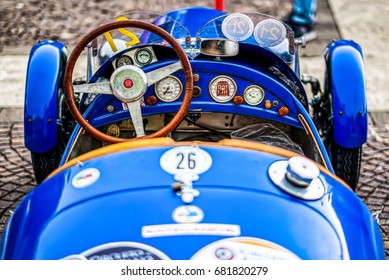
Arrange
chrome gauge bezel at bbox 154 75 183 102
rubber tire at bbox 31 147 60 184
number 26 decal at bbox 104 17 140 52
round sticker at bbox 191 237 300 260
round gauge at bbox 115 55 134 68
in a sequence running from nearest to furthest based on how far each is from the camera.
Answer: round sticker at bbox 191 237 300 260, chrome gauge bezel at bbox 154 75 183 102, round gauge at bbox 115 55 134 68, number 26 decal at bbox 104 17 140 52, rubber tire at bbox 31 147 60 184

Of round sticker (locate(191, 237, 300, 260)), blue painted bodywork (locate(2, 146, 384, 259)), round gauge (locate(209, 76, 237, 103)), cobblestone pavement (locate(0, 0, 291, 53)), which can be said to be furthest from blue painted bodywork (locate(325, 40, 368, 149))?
cobblestone pavement (locate(0, 0, 291, 53))

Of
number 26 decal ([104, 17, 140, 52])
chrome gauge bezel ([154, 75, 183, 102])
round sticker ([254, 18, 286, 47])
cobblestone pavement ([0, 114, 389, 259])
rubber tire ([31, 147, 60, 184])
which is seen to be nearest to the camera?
chrome gauge bezel ([154, 75, 183, 102])

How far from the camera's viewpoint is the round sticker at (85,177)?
99.3 inches

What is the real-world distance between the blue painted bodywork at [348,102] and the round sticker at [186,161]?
150 centimetres

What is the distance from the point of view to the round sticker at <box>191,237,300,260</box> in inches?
88.3

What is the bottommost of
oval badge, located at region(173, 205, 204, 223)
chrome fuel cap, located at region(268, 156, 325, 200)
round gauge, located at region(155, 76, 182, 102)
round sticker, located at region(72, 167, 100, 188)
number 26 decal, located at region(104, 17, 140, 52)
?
oval badge, located at region(173, 205, 204, 223)

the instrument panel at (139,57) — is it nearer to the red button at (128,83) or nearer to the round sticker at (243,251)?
the red button at (128,83)

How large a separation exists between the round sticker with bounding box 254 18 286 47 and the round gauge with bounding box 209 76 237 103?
1.07 feet

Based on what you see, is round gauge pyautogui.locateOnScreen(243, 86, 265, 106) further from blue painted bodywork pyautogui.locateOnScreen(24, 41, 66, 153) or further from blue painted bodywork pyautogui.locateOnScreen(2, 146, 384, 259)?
blue painted bodywork pyautogui.locateOnScreen(24, 41, 66, 153)

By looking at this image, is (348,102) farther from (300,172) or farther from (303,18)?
(303,18)

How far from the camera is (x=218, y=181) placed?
2469 mm

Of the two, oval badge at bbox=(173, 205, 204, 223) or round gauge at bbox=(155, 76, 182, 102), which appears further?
round gauge at bbox=(155, 76, 182, 102)

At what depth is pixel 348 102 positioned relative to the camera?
3.89m

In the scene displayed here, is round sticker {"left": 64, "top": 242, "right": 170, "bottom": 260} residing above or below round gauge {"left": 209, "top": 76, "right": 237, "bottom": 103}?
below
